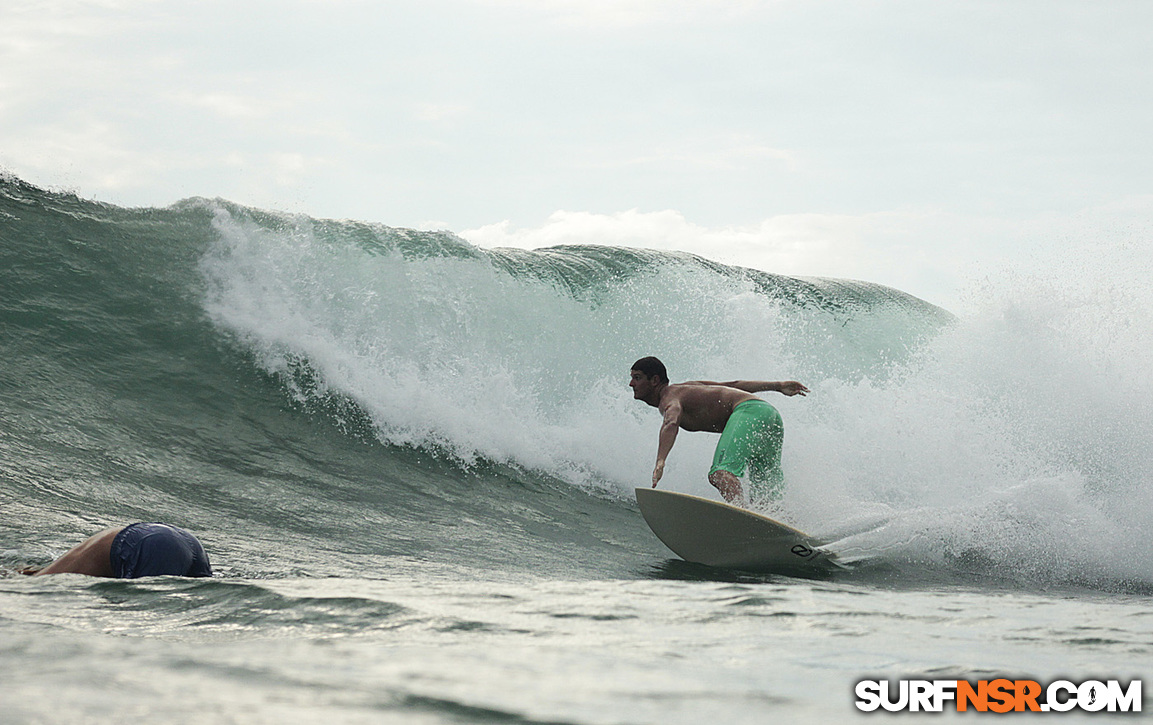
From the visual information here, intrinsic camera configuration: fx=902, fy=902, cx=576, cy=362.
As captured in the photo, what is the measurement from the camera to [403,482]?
693cm

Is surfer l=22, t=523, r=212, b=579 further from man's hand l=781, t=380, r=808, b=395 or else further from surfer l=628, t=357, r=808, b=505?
man's hand l=781, t=380, r=808, b=395

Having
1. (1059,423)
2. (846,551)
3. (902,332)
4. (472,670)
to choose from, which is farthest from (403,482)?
(902,332)

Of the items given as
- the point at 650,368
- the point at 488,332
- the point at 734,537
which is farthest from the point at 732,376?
the point at 734,537

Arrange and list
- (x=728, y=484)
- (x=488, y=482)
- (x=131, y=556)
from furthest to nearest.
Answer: (x=488, y=482), (x=728, y=484), (x=131, y=556)

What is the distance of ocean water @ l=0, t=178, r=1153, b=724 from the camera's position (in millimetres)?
1909

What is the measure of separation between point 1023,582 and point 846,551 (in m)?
1.03

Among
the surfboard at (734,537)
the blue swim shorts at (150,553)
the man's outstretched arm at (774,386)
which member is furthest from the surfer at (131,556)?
the man's outstretched arm at (774,386)

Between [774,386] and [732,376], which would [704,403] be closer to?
[774,386]

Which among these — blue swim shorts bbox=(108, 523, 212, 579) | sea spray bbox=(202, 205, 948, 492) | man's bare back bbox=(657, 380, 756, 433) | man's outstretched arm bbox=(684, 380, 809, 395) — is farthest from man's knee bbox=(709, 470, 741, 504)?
blue swim shorts bbox=(108, 523, 212, 579)

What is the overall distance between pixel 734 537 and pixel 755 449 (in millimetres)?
979

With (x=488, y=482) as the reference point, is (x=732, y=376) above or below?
above

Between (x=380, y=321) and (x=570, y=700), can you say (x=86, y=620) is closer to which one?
(x=570, y=700)

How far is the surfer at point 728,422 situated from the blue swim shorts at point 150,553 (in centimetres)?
301

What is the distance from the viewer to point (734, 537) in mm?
5211
